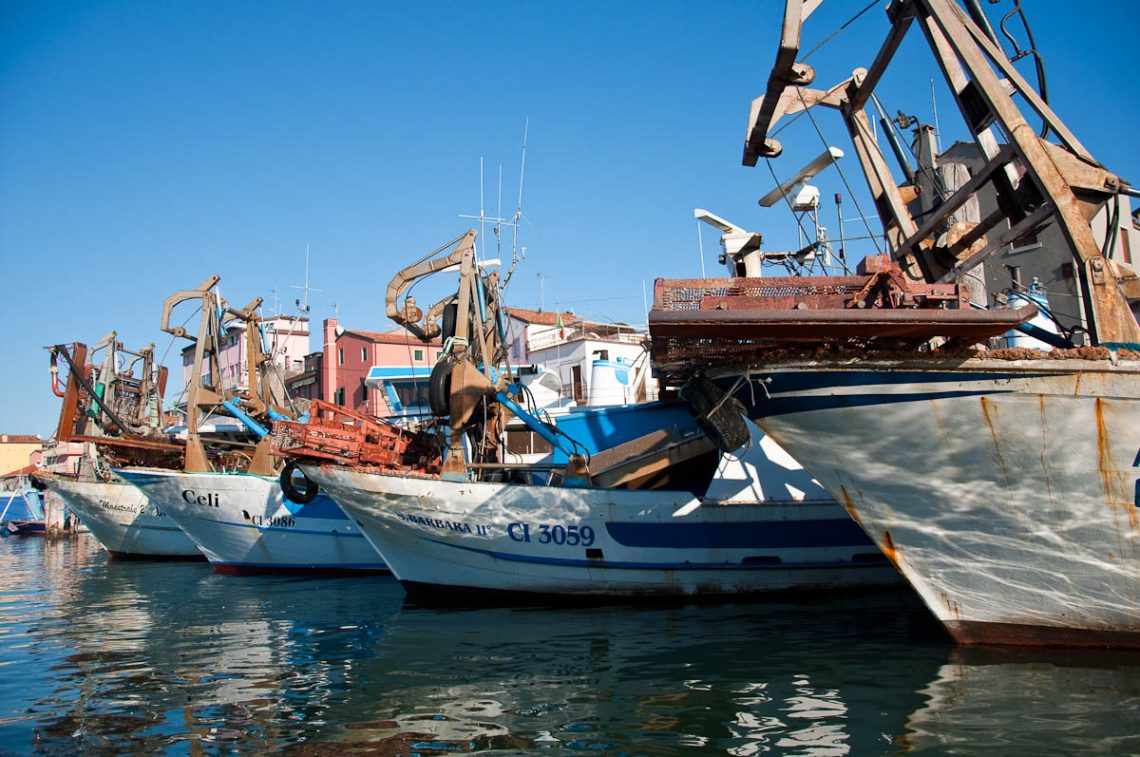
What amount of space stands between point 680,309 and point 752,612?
18.4ft

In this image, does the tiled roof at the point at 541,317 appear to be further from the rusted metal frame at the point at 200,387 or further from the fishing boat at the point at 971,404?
the fishing boat at the point at 971,404

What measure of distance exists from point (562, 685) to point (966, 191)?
7.12 metres

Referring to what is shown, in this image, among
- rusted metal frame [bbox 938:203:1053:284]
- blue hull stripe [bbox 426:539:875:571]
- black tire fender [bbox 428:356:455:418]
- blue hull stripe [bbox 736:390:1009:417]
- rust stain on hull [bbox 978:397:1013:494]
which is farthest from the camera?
black tire fender [bbox 428:356:455:418]

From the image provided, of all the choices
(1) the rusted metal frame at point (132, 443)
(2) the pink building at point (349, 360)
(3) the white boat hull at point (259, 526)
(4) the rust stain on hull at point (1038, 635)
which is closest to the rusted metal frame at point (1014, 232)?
(4) the rust stain on hull at point (1038, 635)

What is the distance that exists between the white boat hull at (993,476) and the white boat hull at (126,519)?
877 inches

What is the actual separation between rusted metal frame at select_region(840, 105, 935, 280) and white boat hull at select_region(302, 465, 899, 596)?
13.1ft

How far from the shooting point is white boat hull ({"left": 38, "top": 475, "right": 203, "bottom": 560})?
24938 millimetres

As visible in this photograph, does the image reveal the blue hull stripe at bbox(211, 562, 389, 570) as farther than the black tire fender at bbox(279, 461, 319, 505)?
Yes

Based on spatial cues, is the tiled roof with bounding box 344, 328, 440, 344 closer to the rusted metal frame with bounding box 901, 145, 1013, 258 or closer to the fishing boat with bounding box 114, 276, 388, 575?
the fishing boat with bounding box 114, 276, 388, 575

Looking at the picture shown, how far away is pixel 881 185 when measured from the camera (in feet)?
37.5

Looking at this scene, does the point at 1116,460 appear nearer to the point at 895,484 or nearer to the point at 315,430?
the point at 895,484

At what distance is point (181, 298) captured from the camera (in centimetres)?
2228

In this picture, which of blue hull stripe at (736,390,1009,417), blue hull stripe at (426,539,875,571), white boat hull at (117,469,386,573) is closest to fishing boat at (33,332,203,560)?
white boat hull at (117,469,386,573)

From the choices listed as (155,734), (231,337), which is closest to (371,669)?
(155,734)
